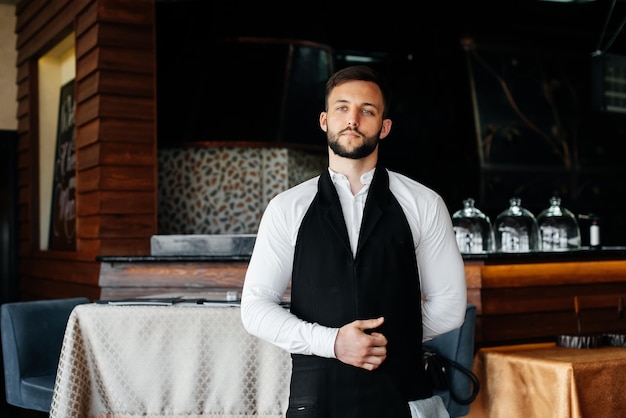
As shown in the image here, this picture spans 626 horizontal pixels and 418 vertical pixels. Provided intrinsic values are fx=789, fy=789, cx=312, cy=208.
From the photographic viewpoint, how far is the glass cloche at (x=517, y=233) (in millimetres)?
4348

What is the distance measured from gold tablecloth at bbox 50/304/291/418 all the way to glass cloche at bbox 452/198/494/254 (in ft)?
5.48

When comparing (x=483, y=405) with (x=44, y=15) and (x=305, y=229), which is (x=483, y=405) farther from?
(x=44, y=15)

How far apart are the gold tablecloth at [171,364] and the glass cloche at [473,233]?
1.67m

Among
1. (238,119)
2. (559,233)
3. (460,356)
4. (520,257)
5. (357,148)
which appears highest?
(238,119)

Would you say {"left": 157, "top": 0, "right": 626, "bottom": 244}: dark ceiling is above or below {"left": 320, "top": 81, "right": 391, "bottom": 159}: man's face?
above

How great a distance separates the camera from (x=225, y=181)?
263 inches

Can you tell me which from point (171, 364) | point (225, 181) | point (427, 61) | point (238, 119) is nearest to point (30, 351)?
point (171, 364)

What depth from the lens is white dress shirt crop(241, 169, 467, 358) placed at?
1.87 m

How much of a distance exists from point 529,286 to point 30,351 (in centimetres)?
238

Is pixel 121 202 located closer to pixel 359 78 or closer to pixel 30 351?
pixel 30 351

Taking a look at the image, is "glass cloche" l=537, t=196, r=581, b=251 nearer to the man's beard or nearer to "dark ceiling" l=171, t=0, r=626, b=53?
"dark ceiling" l=171, t=0, r=626, b=53

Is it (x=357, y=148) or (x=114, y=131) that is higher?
(x=114, y=131)

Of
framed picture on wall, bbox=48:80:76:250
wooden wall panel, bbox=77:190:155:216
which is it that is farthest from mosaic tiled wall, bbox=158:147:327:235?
wooden wall panel, bbox=77:190:155:216

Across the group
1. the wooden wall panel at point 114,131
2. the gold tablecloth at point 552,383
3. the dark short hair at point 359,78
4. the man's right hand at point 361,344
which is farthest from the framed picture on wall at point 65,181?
the man's right hand at point 361,344
